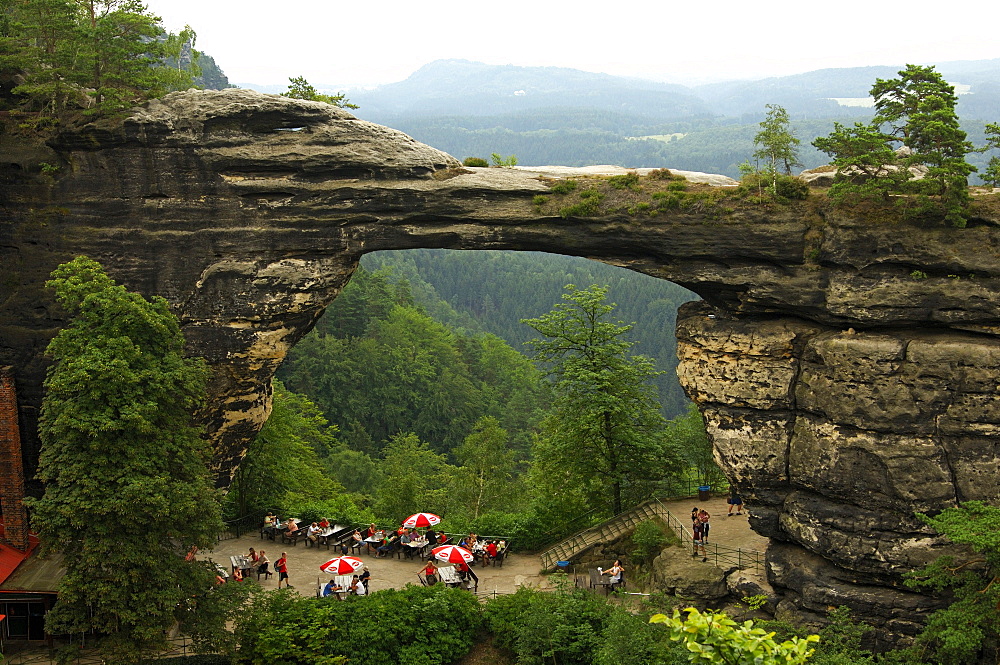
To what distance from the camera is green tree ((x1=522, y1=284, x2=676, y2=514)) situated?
28234 millimetres

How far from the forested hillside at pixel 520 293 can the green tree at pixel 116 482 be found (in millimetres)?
92409

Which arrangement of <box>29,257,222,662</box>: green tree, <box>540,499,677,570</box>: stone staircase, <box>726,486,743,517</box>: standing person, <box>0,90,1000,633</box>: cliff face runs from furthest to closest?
<box>726,486,743,517</box>: standing person < <box>540,499,677,570</box>: stone staircase < <box>0,90,1000,633</box>: cliff face < <box>29,257,222,662</box>: green tree

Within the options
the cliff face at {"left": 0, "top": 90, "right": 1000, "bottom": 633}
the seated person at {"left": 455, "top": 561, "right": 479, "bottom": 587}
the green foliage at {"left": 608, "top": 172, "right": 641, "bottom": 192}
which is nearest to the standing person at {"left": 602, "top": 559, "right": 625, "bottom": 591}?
the seated person at {"left": 455, "top": 561, "right": 479, "bottom": 587}

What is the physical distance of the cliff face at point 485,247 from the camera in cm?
2000

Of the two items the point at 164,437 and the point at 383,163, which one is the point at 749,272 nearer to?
the point at 383,163

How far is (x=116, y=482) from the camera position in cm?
1908

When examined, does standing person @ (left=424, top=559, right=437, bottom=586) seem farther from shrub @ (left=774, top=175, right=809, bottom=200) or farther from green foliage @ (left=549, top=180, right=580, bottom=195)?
shrub @ (left=774, top=175, right=809, bottom=200)

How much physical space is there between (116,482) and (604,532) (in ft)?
49.5

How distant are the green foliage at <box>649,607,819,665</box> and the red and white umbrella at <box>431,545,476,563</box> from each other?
14054mm

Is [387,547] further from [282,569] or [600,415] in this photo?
[600,415]

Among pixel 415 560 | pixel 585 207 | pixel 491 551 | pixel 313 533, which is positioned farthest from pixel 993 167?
pixel 313 533

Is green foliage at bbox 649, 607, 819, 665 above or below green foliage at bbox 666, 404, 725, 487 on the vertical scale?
above

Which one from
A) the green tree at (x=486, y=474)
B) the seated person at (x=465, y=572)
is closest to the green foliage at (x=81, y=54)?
the seated person at (x=465, y=572)

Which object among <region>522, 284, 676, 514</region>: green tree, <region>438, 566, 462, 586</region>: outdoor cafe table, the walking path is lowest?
the walking path
